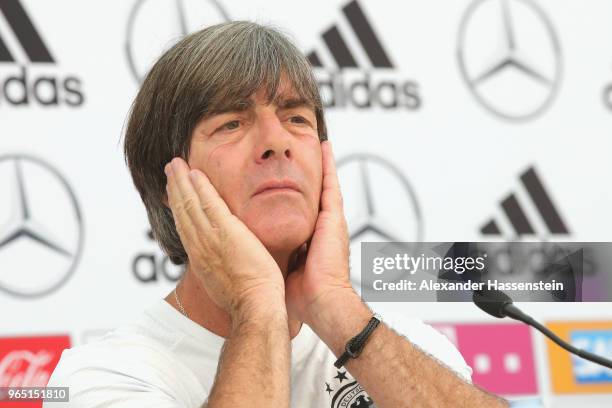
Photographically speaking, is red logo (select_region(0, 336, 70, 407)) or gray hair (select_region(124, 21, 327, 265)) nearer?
gray hair (select_region(124, 21, 327, 265))

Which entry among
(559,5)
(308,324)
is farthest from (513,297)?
(559,5)

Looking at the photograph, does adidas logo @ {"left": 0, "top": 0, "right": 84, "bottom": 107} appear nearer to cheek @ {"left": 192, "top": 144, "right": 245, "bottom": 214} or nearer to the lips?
cheek @ {"left": 192, "top": 144, "right": 245, "bottom": 214}

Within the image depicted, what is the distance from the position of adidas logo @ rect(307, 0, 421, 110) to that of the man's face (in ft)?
3.55

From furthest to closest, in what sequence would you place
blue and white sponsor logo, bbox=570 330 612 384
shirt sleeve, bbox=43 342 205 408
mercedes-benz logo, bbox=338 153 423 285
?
1. blue and white sponsor logo, bbox=570 330 612 384
2. mercedes-benz logo, bbox=338 153 423 285
3. shirt sleeve, bbox=43 342 205 408

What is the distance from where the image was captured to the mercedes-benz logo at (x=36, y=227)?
9.37ft

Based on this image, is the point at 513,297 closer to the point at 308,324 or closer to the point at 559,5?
the point at 308,324

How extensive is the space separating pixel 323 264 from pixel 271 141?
288 millimetres

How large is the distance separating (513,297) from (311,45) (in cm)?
153

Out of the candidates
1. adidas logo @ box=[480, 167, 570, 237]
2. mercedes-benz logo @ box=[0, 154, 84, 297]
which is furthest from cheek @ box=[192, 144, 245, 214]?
adidas logo @ box=[480, 167, 570, 237]

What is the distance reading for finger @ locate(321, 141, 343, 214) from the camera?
2.18 metres

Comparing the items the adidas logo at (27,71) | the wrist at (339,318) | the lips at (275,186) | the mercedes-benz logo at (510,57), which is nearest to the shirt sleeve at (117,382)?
the wrist at (339,318)

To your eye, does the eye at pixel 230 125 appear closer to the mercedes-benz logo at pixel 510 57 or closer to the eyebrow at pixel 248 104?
the eyebrow at pixel 248 104

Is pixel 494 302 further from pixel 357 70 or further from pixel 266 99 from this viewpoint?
pixel 357 70

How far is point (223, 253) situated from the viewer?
1979 millimetres
